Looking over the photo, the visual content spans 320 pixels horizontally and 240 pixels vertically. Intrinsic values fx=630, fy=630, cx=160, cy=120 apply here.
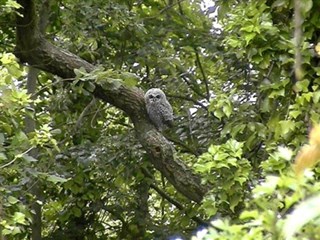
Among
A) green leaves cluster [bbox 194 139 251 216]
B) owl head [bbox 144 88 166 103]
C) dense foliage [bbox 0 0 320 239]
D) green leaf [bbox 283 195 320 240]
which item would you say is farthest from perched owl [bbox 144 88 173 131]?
green leaf [bbox 283 195 320 240]

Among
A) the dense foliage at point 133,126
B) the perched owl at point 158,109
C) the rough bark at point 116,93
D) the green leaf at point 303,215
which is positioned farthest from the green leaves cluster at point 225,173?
the green leaf at point 303,215

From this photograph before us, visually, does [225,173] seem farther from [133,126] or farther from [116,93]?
[133,126]

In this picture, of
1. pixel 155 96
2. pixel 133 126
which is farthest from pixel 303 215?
pixel 133 126

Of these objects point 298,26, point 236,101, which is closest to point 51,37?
point 236,101

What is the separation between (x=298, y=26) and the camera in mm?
802

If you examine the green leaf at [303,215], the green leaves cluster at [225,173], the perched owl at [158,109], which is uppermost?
the perched owl at [158,109]

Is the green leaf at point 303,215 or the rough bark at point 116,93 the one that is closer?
the green leaf at point 303,215

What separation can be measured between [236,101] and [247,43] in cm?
99

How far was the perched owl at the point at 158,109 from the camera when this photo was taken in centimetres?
306

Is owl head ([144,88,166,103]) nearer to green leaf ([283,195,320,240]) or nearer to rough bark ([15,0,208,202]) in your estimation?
rough bark ([15,0,208,202])

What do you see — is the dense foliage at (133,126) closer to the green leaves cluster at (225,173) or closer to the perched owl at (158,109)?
the green leaves cluster at (225,173)

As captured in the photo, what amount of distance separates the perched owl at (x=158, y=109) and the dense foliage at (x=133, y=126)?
5.3 inches

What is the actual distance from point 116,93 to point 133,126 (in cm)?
53

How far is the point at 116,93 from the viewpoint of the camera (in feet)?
10.0
